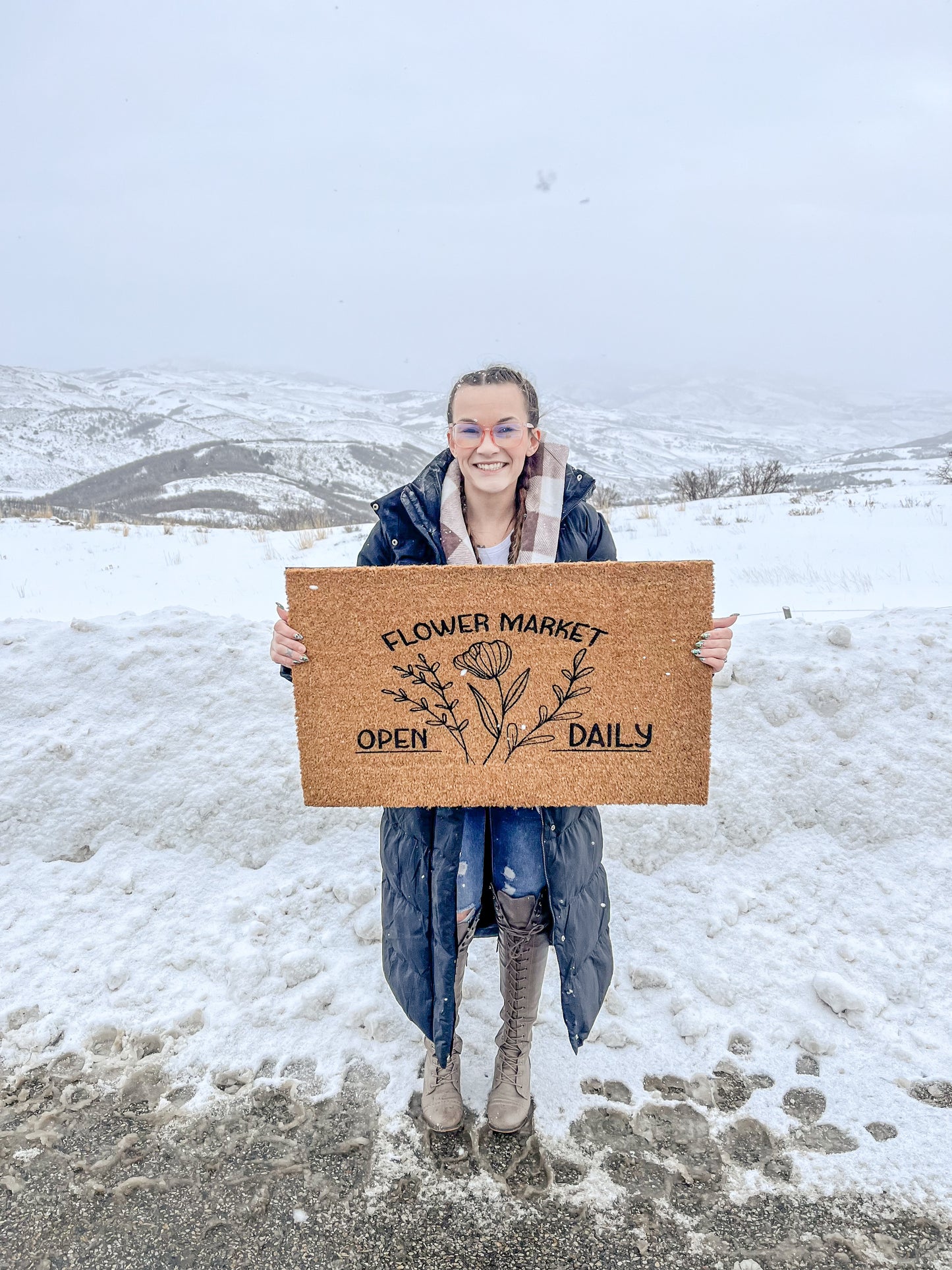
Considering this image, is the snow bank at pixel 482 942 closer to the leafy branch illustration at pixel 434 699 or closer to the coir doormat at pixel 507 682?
the coir doormat at pixel 507 682

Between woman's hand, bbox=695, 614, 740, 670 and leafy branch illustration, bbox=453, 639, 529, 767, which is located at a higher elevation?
woman's hand, bbox=695, 614, 740, 670

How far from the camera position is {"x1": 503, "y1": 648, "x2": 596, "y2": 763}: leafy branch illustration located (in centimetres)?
210

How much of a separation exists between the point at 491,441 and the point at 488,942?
94.7 inches

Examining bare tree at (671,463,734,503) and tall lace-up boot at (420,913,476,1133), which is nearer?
tall lace-up boot at (420,913,476,1133)

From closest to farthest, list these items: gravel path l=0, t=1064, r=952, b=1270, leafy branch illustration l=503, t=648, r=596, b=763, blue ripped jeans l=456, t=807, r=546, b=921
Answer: gravel path l=0, t=1064, r=952, b=1270 < leafy branch illustration l=503, t=648, r=596, b=763 < blue ripped jeans l=456, t=807, r=546, b=921

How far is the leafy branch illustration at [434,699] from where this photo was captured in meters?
2.12

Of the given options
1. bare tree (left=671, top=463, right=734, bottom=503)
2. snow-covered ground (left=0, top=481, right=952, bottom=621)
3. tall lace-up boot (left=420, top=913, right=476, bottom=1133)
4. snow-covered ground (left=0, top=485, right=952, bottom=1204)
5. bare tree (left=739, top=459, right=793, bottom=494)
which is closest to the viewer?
tall lace-up boot (left=420, top=913, right=476, bottom=1133)

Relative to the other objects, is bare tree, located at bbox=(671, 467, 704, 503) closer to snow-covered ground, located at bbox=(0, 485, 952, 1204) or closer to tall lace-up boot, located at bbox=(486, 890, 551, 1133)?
snow-covered ground, located at bbox=(0, 485, 952, 1204)

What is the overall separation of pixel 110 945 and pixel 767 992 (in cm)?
298

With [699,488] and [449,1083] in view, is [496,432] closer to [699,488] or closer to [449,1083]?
A: [449,1083]

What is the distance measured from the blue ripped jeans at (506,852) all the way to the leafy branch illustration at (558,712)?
26 cm

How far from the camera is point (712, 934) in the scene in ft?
10.5

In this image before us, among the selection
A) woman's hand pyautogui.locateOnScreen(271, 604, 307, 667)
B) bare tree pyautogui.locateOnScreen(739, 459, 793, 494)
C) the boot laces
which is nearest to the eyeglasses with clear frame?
woman's hand pyautogui.locateOnScreen(271, 604, 307, 667)

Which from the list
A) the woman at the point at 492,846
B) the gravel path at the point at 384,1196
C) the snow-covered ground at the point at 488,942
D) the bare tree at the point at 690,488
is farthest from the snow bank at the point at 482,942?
the bare tree at the point at 690,488
